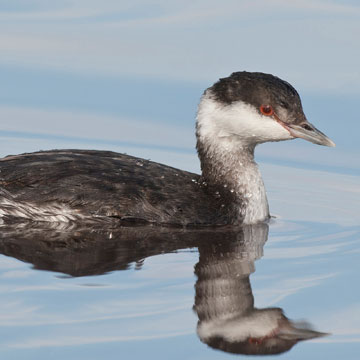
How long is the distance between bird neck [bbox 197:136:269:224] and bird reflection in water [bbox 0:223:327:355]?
29 centimetres

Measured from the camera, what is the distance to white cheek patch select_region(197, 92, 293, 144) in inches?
470

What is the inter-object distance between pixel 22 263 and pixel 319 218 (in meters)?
3.33

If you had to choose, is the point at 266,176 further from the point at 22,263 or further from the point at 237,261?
the point at 22,263

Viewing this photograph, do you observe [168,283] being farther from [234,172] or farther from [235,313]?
[234,172]

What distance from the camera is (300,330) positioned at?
9039 mm

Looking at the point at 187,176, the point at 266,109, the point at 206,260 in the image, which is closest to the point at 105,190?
the point at 187,176

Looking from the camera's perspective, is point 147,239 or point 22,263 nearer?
point 22,263

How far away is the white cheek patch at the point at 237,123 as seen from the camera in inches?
470

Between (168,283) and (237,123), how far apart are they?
2570 millimetres

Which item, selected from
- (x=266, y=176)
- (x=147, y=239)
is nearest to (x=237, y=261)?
(x=147, y=239)

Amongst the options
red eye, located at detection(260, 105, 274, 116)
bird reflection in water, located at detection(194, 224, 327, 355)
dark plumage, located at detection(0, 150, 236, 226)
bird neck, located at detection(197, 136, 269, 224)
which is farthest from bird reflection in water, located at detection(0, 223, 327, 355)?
red eye, located at detection(260, 105, 274, 116)

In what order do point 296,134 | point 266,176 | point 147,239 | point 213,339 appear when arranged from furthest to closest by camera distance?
point 266,176
point 296,134
point 147,239
point 213,339

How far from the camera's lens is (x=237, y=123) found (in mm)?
11977

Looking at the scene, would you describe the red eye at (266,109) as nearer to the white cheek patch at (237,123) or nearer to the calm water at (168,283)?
the white cheek patch at (237,123)
